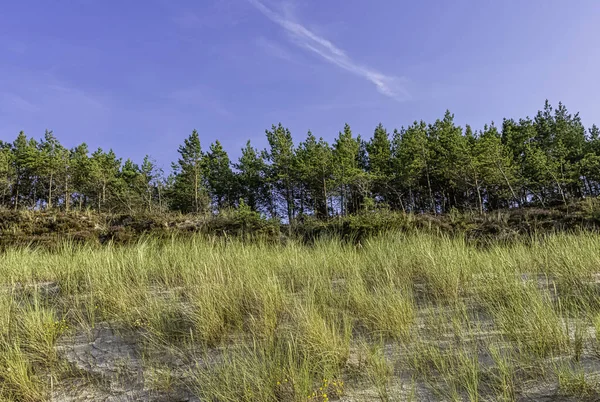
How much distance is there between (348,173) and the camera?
27.6m

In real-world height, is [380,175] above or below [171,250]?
above

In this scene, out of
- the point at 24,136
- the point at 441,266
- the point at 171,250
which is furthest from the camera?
the point at 24,136

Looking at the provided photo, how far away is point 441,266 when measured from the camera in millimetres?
4359

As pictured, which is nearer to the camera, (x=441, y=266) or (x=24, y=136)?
(x=441, y=266)

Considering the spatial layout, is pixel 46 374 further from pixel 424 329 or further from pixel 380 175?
pixel 380 175

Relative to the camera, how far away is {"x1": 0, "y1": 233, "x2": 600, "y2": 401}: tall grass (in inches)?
102

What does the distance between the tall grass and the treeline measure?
22.2 meters

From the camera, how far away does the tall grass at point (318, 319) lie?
2586 mm

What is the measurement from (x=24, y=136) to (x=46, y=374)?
4827 cm

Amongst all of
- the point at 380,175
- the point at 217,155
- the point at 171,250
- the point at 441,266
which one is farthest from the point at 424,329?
the point at 217,155

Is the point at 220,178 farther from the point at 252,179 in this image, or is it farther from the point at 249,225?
the point at 249,225

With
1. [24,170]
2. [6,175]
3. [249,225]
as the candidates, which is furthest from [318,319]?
[24,170]

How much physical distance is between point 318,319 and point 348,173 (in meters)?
25.1

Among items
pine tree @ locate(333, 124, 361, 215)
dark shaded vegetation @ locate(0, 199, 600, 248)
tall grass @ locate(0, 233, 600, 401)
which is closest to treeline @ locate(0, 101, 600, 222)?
pine tree @ locate(333, 124, 361, 215)
